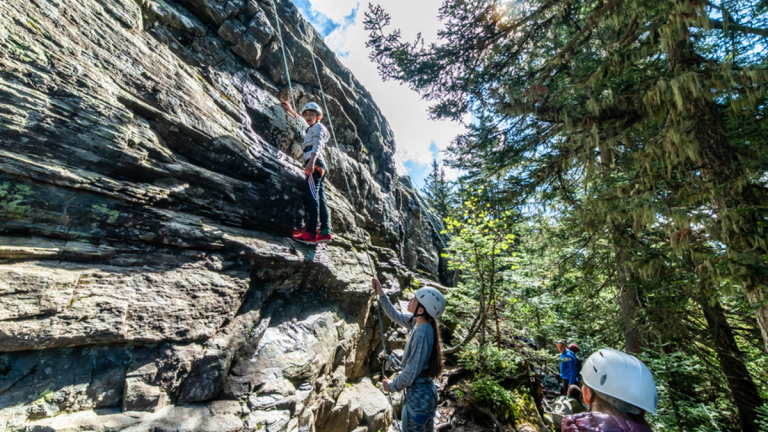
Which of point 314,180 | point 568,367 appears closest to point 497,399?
point 568,367

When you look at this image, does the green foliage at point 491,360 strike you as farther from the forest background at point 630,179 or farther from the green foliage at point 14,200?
the green foliage at point 14,200

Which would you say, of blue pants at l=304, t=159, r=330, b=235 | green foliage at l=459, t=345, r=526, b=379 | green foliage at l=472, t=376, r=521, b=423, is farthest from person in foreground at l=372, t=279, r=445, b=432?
green foliage at l=459, t=345, r=526, b=379

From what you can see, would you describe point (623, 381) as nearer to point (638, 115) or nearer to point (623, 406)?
point (623, 406)

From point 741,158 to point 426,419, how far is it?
585 cm

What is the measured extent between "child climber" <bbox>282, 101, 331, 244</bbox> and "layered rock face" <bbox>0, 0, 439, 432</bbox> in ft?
1.03

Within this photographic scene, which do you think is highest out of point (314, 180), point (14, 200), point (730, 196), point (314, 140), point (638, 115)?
point (638, 115)

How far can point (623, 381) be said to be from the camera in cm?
188

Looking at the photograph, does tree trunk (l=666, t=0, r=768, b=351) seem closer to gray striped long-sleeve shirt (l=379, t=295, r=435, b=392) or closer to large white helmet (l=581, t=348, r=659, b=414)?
large white helmet (l=581, t=348, r=659, b=414)

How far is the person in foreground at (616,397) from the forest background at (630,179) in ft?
10.5

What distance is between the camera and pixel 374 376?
7199 millimetres

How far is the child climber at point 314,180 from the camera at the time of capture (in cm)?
584

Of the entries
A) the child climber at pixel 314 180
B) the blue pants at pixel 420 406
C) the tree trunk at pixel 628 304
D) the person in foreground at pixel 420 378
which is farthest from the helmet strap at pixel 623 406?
the tree trunk at pixel 628 304

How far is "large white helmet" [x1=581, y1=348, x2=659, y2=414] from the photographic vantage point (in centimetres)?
184

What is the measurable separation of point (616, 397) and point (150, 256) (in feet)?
16.4
